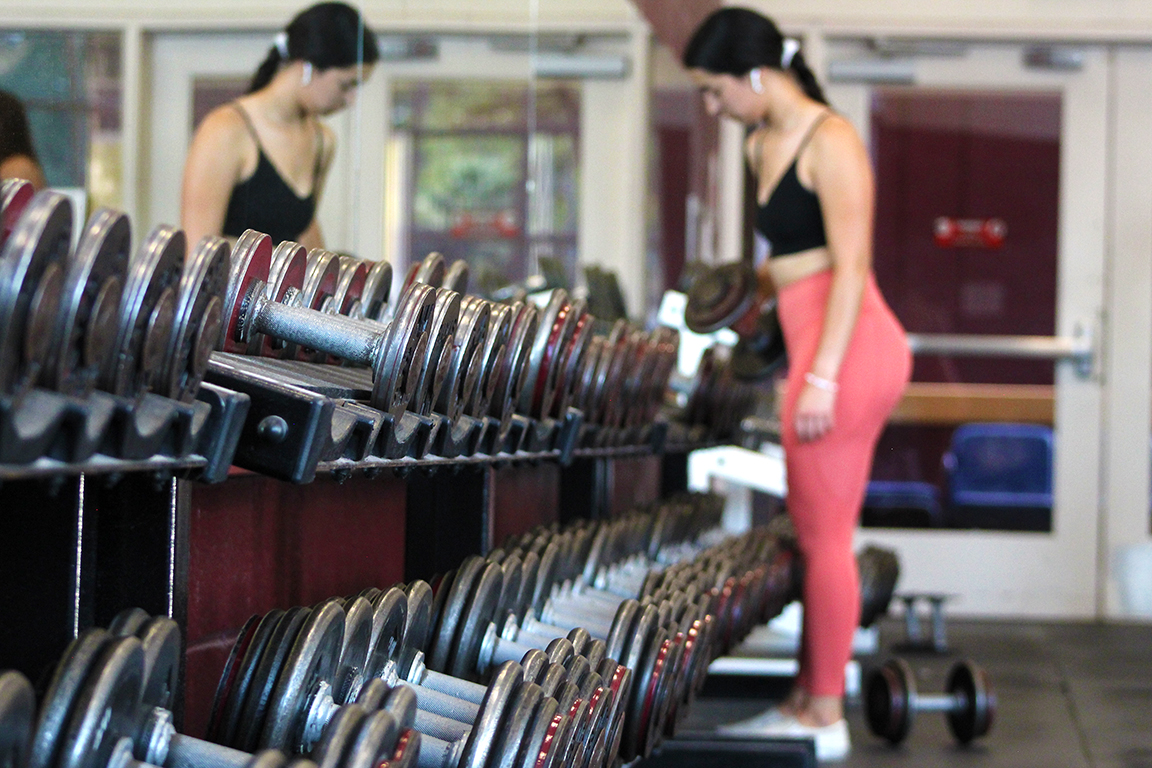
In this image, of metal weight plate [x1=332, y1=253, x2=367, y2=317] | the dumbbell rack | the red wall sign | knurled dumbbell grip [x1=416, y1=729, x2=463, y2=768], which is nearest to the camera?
the dumbbell rack

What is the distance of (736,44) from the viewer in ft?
9.16

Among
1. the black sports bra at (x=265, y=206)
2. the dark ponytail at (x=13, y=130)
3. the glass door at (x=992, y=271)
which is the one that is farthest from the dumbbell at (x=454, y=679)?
the glass door at (x=992, y=271)

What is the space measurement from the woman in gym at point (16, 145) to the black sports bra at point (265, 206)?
14.3 inches

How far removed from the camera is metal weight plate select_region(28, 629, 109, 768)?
29.5 inches

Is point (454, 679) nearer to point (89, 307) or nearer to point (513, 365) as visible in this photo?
point (513, 365)

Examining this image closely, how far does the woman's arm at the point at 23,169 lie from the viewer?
1401 millimetres

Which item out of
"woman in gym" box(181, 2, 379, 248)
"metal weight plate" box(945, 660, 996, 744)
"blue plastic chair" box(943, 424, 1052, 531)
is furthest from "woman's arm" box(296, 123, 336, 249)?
"blue plastic chair" box(943, 424, 1052, 531)

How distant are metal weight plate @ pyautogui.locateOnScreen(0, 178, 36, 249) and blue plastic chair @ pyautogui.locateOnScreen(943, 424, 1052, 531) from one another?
490 cm

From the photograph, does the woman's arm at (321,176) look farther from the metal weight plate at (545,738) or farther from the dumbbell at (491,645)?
the metal weight plate at (545,738)

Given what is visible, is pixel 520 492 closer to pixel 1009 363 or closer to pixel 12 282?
pixel 12 282

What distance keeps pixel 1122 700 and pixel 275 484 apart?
2.96 m

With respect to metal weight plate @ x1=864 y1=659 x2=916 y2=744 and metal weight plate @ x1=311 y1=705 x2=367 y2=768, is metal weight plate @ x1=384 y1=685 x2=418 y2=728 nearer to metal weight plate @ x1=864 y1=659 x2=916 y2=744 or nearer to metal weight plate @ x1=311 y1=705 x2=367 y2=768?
metal weight plate @ x1=311 y1=705 x2=367 y2=768

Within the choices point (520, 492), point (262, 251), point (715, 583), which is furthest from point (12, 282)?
point (520, 492)

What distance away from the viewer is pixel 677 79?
510 centimetres
